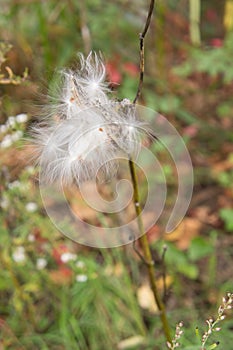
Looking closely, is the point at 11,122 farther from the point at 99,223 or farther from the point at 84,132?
the point at 99,223

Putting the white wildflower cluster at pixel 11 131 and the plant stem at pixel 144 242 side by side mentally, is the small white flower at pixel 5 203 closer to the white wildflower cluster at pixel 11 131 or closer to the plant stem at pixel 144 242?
the white wildflower cluster at pixel 11 131

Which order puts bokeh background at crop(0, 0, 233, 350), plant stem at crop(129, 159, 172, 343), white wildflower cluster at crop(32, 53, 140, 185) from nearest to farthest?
white wildflower cluster at crop(32, 53, 140, 185), plant stem at crop(129, 159, 172, 343), bokeh background at crop(0, 0, 233, 350)

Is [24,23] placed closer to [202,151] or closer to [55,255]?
[202,151]

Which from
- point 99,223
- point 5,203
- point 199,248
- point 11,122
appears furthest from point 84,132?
point 99,223

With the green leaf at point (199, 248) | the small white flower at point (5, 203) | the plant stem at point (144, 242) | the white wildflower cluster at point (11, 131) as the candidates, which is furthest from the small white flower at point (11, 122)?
the green leaf at point (199, 248)

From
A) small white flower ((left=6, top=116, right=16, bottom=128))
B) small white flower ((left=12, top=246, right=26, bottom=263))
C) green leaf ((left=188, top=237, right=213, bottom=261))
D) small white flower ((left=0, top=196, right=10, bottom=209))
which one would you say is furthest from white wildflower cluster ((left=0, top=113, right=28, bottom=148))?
green leaf ((left=188, top=237, right=213, bottom=261))

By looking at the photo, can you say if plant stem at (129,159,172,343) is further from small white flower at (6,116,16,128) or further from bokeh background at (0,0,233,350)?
small white flower at (6,116,16,128)
